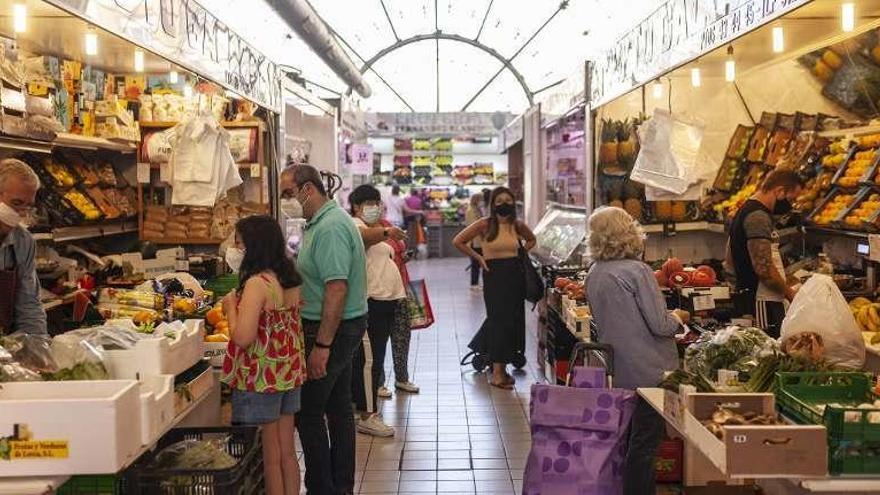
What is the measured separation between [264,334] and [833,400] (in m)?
2.24

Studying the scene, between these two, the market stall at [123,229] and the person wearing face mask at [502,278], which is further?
the person wearing face mask at [502,278]

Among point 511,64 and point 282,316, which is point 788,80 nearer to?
point 282,316

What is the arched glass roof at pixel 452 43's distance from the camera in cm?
1689

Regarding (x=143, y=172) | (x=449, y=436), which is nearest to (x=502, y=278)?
(x=449, y=436)

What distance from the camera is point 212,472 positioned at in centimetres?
333

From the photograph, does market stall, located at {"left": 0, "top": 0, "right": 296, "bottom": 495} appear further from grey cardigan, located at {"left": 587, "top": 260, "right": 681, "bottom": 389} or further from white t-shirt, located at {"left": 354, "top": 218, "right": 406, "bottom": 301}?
grey cardigan, located at {"left": 587, "top": 260, "right": 681, "bottom": 389}

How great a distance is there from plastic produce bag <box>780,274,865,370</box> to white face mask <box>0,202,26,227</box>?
3316mm

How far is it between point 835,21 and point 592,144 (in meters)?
2.91

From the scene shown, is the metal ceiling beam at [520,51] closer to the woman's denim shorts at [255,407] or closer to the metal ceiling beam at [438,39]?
the metal ceiling beam at [438,39]

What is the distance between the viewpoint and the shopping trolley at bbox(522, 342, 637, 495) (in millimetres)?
3643

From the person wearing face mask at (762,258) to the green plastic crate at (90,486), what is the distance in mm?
3753

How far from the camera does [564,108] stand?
9.91 m

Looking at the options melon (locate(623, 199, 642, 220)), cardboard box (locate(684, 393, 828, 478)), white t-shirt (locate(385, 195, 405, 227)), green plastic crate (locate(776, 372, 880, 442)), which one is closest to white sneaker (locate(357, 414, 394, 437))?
melon (locate(623, 199, 642, 220))

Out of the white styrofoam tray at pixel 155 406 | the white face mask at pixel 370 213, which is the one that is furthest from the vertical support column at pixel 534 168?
the white styrofoam tray at pixel 155 406
